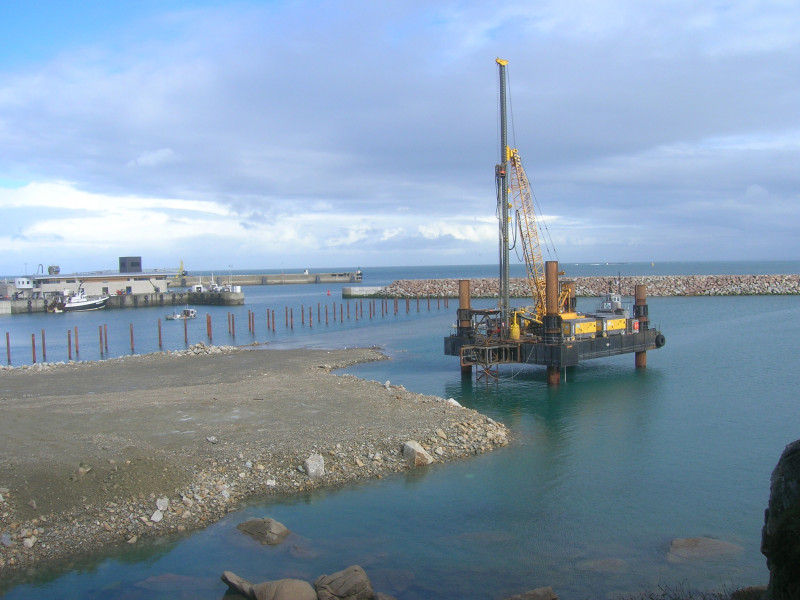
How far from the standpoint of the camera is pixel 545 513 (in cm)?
1694

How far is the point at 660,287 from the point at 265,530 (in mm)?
102509

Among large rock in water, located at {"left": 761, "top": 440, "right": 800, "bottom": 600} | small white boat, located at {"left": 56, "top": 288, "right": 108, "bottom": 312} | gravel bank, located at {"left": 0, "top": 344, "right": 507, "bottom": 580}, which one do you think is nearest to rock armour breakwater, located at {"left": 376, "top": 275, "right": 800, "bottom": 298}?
small white boat, located at {"left": 56, "top": 288, "right": 108, "bottom": 312}

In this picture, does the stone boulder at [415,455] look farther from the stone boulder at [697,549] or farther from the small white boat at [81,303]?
the small white boat at [81,303]

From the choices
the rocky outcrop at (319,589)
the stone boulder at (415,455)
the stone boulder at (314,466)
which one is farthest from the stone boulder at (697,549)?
the stone boulder at (314,466)

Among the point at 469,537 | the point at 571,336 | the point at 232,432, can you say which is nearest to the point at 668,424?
the point at 571,336

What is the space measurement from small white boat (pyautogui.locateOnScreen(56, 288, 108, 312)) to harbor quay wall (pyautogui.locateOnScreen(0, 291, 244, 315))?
164cm

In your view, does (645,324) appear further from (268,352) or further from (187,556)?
(187,556)

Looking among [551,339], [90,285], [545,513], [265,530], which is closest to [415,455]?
[545,513]

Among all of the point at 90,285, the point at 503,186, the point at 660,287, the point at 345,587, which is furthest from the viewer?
the point at 90,285

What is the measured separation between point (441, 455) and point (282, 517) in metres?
6.00

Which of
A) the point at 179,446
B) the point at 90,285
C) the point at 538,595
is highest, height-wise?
the point at 90,285

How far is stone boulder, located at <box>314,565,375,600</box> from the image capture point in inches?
470

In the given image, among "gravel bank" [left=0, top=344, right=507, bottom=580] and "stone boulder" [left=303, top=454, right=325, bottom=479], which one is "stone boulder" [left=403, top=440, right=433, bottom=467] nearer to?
"gravel bank" [left=0, top=344, right=507, bottom=580]

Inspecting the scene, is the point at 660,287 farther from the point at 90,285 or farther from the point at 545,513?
Answer: the point at 545,513
